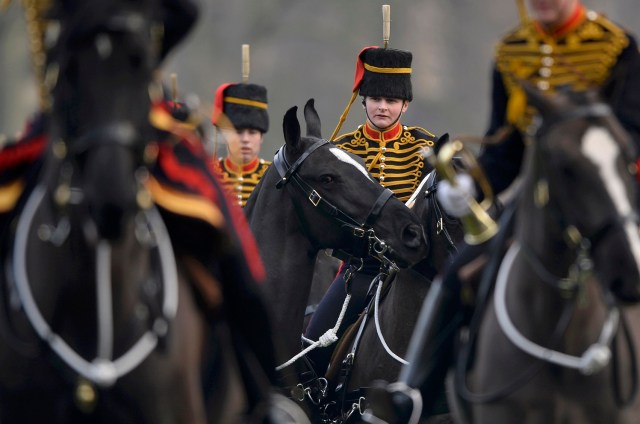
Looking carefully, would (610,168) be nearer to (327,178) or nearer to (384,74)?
(327,178)

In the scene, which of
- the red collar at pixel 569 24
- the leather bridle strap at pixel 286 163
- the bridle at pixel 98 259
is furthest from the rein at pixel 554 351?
the leather bridle strap at pixel 286 163

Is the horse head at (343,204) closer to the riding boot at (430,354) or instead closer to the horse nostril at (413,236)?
the horse nostril at (413,236)

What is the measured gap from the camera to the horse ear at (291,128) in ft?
34.8

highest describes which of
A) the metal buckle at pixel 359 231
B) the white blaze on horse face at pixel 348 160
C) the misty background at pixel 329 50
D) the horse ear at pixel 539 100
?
the horse ear at pixel 539 100

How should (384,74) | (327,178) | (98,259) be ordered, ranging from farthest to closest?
(384,74)
(327,178)
(98,259)

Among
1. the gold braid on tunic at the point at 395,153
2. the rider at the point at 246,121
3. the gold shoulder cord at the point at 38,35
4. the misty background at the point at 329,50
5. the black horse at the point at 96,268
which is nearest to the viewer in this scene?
the black horse at the point at 96,268

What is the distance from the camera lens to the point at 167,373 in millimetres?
6637

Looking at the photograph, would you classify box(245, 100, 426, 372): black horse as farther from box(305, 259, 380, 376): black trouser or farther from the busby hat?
the busby hat

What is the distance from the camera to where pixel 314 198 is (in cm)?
1051

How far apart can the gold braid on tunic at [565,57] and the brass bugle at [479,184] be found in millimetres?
312

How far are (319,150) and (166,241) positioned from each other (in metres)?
3.99

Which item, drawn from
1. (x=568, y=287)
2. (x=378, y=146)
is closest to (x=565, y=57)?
(x=568, y=287)

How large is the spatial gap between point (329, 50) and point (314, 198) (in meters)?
30.5

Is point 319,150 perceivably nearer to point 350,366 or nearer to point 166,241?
point 350,366
